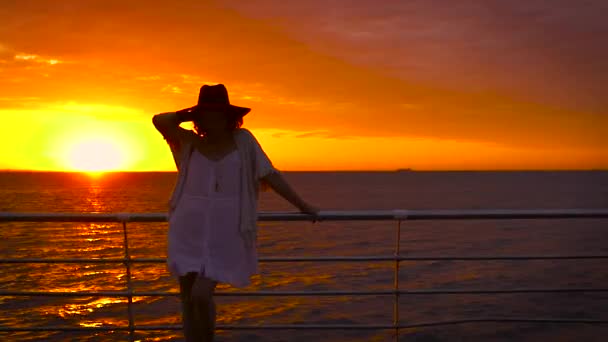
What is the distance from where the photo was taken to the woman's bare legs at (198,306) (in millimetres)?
2703

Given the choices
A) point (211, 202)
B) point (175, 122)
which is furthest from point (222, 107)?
point (211, 202)

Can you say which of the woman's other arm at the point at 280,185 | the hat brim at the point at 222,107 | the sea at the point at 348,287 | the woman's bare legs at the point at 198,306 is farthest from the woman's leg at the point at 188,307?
the sea at the point at 348,287

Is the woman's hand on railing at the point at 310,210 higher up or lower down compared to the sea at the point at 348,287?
higher up

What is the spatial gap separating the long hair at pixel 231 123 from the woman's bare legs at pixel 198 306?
2.48ft

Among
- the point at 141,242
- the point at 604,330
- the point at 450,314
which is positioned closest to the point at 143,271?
the point at 141,242

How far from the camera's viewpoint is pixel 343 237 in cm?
2381

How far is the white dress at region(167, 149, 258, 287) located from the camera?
2.73 meters

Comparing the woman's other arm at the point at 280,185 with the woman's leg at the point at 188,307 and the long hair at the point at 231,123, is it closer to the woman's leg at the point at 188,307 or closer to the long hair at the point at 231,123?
the long hair at the point at 231,123

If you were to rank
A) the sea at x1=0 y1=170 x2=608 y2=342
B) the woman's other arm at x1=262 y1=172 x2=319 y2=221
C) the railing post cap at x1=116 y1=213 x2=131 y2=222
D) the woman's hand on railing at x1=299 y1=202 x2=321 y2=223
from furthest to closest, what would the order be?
the sea at x1=0 y1=170 x2=608 y2=342 < the railing post cap at x1=116 y1=213 x2=131 y2=222 < the woman's hand on railing at x1=299 y1=202 x2=321 y2=223 < the woman's other arm at x1=262 y1=172 x2=319 y2=221

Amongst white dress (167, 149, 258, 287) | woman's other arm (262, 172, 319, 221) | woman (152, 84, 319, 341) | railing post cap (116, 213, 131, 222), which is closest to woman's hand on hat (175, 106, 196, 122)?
woman (152, 84, 319, 341)

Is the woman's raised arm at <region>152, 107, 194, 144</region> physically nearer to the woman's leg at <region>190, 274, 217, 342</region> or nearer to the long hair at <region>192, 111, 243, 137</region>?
the long hair at <region>192, 111, 243, 137</region>

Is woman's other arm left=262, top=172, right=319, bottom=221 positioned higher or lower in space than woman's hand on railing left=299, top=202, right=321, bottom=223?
higher

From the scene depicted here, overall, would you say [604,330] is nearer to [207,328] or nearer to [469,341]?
[469,341]

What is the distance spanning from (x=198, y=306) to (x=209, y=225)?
0.42 metres
